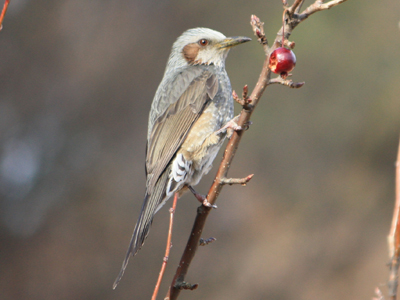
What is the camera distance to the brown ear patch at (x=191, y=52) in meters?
3.68

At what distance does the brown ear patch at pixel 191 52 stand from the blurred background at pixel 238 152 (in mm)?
3225

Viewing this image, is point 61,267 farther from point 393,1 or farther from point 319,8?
point 393,1

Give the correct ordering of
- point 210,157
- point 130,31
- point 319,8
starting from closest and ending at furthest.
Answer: point 319,8 → point 210,157 → point 130,31

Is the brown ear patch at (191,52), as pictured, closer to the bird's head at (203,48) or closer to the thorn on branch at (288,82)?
the bird's head at (203,48)

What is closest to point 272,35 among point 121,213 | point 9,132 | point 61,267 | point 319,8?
point 121,213

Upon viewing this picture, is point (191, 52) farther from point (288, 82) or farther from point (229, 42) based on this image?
point (288, 82)

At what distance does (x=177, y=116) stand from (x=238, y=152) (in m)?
4.17

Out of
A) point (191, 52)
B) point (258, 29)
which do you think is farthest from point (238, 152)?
point (258, 29)

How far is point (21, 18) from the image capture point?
720 cm

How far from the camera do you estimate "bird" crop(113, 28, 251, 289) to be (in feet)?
9.96

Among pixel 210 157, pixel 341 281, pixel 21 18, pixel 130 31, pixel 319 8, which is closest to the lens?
pixel 319 8

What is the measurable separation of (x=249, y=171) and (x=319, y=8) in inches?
219

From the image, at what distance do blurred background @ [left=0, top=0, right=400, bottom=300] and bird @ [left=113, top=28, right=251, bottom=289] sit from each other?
3365mm

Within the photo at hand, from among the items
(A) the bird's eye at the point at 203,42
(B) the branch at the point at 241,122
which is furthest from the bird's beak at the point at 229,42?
(B) the branch at the point at 241,122
